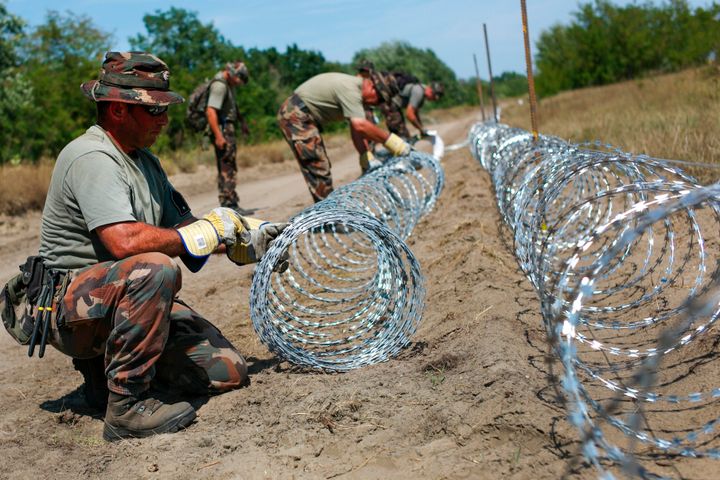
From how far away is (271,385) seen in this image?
449 cm

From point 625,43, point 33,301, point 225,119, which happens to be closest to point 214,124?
point 225,119

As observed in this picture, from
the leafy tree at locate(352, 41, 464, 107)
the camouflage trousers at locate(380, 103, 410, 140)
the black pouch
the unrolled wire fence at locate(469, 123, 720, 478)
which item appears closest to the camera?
the unrolled wire fence at locate(469, 123, 720, 478)

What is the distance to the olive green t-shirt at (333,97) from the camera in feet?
27.5

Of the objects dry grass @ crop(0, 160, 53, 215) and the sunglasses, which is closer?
the sunglasses

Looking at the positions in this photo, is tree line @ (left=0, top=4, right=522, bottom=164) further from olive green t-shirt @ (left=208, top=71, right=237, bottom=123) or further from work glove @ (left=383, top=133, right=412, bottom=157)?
work glove @ (left=383, top=133, right=412, bottom=157)

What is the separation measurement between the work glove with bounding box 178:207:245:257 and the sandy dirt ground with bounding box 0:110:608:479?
3.17ft

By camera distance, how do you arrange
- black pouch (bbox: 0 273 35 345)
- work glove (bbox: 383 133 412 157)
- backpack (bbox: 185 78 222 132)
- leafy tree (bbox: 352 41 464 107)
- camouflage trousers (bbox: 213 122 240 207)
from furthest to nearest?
leafy tree (bbox: 352 41 464 107) < camouflage trousers (bbox: 213 122 240 207) < backpack (bbox: 185 78 222 132) < work glove (bbox: 383 133 412 157) < black pouch (bbox: 0 273 35 345)

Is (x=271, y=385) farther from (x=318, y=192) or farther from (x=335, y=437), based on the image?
(x=318, y=192)

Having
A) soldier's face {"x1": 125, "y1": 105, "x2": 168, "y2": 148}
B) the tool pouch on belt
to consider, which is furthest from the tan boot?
soldier's face {"x1": 125, "y1": 105, "x2": 168, "y2": 148}

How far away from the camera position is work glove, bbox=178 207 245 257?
159 inches

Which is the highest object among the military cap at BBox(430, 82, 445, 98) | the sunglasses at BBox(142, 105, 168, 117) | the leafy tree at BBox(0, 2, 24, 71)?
the leafy tree at BBox(0, 2, 24, 71)

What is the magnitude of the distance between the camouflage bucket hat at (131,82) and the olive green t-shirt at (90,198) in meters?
0.26

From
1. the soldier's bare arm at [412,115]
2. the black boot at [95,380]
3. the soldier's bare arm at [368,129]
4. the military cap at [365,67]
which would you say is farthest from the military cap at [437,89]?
the black boot at [95,380]

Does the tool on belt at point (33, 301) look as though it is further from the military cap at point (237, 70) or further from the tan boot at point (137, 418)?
the military cap at point (237, 70)
